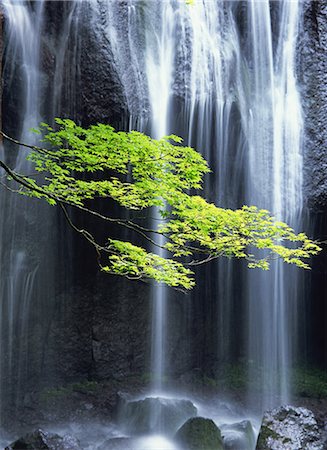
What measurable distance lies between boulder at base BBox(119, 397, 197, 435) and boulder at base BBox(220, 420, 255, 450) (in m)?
0.87

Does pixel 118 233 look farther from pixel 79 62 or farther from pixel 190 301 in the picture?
pixel 79 62

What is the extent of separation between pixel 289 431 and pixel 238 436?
5.53 ft

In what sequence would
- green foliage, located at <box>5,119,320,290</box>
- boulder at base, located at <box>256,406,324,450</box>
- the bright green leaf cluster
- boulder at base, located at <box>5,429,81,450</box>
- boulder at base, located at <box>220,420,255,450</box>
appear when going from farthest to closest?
boulder at base, located at <box>220,420,255,450</box>, boulder at base, located at <box>5,429,81,450</box>, boulder at base, located at <box>256,406,324,450</box>, the bright green leaf cluster, green foliage, located at <box>5,119,320,290</box>

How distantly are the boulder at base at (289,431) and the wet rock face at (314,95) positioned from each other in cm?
514

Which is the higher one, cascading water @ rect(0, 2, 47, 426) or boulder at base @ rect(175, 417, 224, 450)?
cascading water @ rect(0, 2, 47, 426)

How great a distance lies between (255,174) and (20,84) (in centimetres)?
597

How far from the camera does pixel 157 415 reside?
9.70 meters

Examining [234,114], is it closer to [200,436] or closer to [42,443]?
[200,436]

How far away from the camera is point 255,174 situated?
11.5m

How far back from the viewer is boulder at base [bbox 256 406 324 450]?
746 cm

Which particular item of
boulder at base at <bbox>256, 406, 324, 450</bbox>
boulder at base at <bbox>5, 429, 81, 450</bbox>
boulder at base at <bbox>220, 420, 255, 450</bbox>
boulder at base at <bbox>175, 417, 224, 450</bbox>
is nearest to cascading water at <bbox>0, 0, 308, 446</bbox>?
boulder at base at <bbox>220, 420, 255, 450</bbox>

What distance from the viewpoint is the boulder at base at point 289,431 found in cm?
746

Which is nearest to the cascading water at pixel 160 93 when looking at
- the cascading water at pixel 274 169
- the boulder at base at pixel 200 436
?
the cascading water at pixel 274 169

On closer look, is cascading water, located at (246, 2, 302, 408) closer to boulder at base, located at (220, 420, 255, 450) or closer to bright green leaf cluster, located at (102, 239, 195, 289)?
boulder at base, located at (220, 420, 255, 450)
